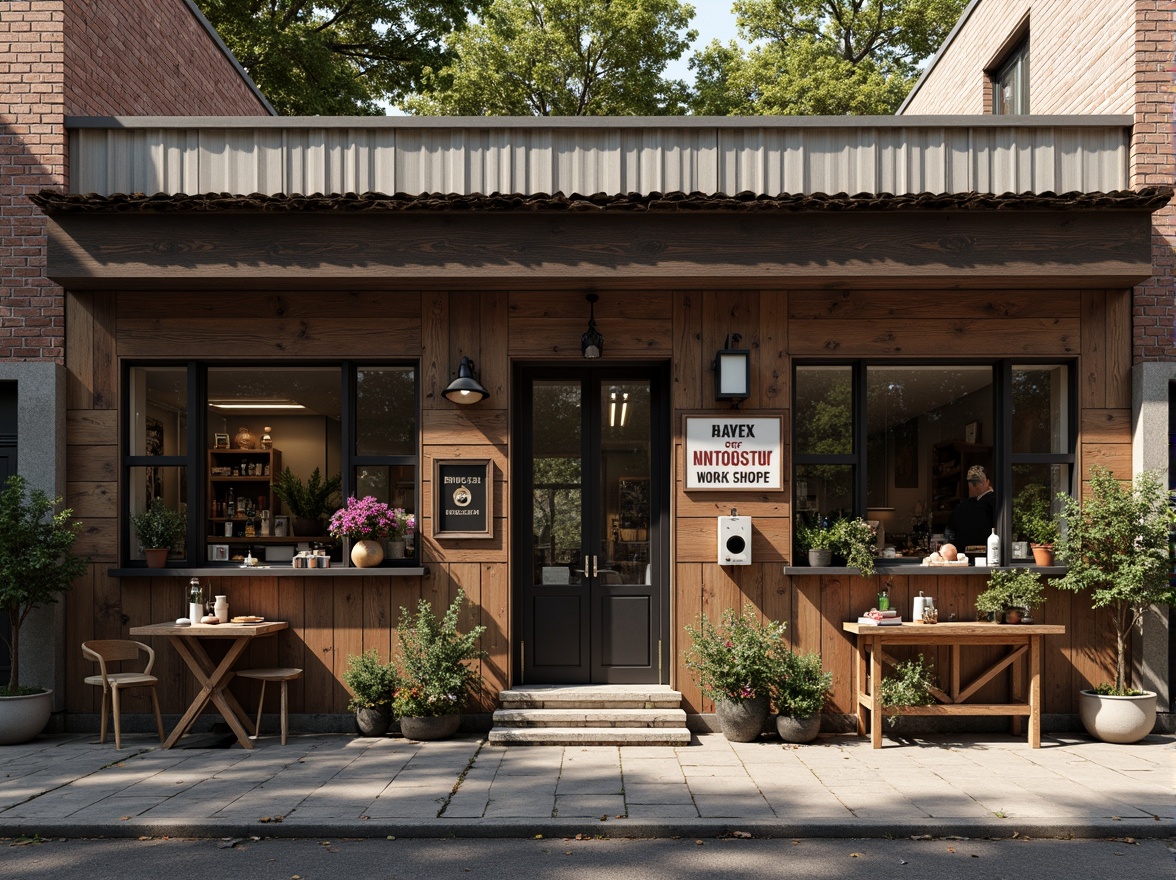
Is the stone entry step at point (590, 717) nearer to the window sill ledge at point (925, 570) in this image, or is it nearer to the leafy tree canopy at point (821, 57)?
the window sill ledge at point (925, 570)

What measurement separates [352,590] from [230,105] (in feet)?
27.1

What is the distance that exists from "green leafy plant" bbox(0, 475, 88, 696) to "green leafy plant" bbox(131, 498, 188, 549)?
0.49 metres

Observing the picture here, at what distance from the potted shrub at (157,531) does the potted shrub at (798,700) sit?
5295mm

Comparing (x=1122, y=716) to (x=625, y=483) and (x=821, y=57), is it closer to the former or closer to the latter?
(x=625, y=483)

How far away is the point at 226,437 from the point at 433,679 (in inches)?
126

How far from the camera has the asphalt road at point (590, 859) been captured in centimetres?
517

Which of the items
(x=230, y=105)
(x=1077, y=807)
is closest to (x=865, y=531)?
(x=1077, y=807)

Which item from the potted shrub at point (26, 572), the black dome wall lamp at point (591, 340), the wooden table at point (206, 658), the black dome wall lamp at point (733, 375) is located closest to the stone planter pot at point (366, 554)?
the wooden table at point (206, 658)

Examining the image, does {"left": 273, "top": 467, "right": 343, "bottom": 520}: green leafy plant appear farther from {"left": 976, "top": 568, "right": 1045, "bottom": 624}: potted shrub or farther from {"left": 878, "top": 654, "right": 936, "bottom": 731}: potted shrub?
{"left": 976, "top": 568, "right": 1045, "bottom": 624}: potted shrub

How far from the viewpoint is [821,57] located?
2438 centimetres

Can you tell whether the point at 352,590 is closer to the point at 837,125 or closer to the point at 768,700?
the point at 768,700

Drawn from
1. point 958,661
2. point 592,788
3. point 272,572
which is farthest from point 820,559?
point 272,572

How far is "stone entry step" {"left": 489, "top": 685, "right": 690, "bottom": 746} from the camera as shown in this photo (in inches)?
309

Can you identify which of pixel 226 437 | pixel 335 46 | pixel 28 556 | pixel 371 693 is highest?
pixel 335 46
